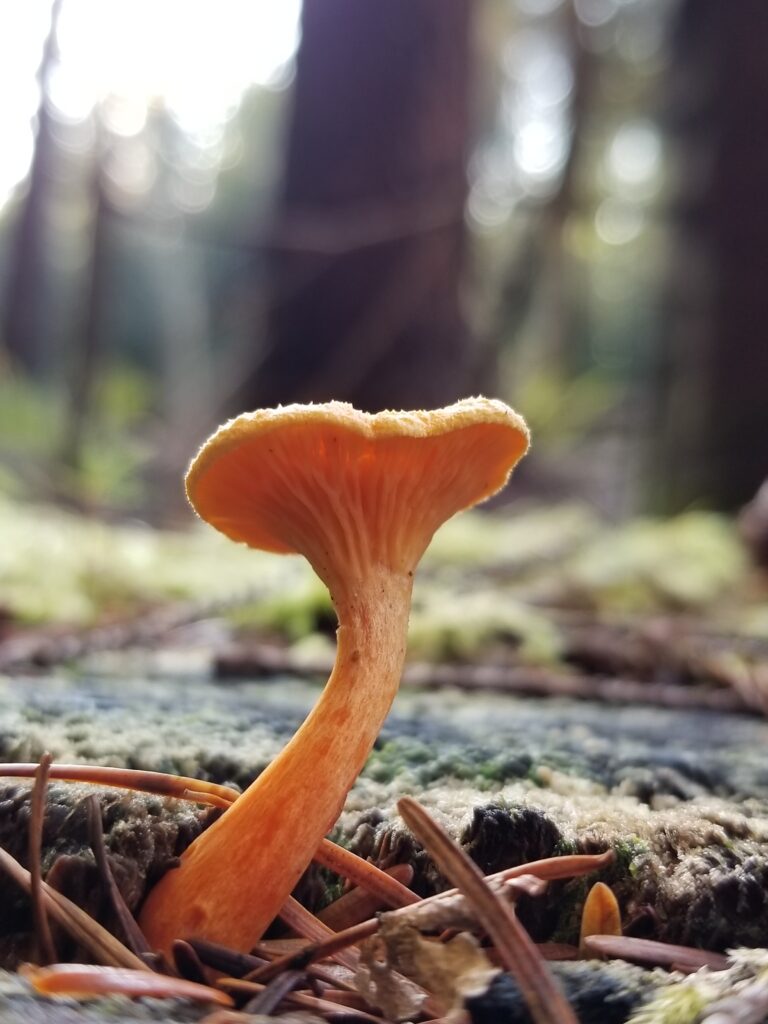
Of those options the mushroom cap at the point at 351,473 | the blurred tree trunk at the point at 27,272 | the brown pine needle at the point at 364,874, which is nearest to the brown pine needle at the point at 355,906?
the brown pine needle at the point at 364,874

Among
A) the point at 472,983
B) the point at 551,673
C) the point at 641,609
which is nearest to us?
the point at 472,983

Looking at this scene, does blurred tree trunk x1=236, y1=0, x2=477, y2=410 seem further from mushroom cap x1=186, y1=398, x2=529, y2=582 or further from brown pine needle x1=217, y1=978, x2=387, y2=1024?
brown pine needle x1=217, y1=978, x2=387, y2=1024

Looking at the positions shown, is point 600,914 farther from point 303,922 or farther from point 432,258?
point 432,258

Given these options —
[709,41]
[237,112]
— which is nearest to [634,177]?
[237,112]

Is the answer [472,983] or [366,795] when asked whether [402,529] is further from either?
[472,983]

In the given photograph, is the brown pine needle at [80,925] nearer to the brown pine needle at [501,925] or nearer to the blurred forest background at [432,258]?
the brown pine needle at [501,925]

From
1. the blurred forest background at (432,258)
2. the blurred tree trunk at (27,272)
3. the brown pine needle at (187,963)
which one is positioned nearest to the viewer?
the brown pine needle at (187,963)
